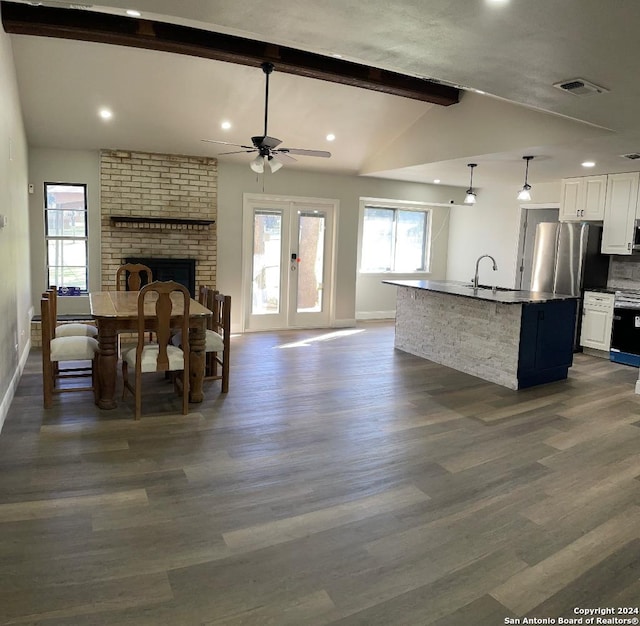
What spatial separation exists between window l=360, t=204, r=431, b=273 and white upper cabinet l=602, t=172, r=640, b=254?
347 cm

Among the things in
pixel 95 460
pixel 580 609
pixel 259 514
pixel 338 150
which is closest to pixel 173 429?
pixel 95 460

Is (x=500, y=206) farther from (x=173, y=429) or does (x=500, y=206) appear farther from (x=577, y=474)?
(x=173, y=429)

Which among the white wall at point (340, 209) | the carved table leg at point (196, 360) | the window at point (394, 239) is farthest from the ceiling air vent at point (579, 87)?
the window at point (394, 239)

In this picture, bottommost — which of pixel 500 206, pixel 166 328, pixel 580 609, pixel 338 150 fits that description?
pixel 580 609

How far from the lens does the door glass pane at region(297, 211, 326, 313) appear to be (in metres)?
7.93

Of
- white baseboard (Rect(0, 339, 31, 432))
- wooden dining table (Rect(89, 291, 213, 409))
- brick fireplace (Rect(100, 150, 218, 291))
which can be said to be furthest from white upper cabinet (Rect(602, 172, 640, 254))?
white baseboard (Rect(0, 339, 31, 432))

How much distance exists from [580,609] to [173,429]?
2.71 metres

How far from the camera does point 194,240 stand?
7.02 meters

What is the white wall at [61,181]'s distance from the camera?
247 inches

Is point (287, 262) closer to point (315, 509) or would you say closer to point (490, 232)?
point (490, 232)

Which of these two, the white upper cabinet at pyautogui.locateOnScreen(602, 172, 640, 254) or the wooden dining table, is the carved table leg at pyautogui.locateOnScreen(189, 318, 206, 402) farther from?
the white upper cabinet at pyautogui.locateOnScreen(602, 172, 640, 254)

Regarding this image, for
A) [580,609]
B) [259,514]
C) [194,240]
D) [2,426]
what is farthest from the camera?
[194,240]

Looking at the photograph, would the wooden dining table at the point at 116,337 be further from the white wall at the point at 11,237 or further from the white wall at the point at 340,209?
the white wall at the point at 340,209

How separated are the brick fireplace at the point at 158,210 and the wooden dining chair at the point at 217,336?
1.91 metres
